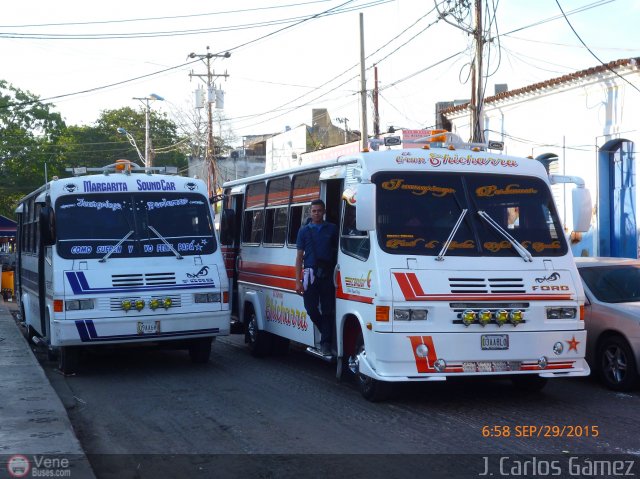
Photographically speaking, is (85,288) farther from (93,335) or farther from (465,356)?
(465,356)

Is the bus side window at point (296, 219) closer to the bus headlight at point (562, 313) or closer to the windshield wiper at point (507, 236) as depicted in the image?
the windshield wiper at point (507, 236)

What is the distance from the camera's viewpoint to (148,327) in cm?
1135

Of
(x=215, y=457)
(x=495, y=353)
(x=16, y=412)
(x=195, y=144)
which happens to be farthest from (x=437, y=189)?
(x=195, y=144)

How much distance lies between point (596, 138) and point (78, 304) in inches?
577

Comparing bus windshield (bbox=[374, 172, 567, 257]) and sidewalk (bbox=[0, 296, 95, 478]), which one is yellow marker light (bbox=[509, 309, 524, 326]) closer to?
bus windshield (bbox=[374, 172, 567, 257])

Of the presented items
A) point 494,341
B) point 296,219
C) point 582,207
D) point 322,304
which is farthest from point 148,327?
point 582,207

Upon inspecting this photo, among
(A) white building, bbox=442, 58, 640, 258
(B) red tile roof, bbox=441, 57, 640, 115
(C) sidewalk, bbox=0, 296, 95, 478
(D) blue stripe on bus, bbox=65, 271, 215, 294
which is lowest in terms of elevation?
(C) sidewalk, bbox=0, 296, 95, 478

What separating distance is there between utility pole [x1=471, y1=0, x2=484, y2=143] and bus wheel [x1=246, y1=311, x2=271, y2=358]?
865 cm

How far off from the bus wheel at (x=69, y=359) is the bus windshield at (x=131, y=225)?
1.28 metres

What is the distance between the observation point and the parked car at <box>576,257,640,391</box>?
9.86 meters

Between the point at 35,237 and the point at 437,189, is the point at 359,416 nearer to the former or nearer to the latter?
the point at 437,189

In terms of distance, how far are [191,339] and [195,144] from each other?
144 ft

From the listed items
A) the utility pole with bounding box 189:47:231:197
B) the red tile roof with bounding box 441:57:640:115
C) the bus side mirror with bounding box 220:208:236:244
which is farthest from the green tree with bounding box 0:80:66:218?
the bus side mirror with bounding box 220:208:236:244

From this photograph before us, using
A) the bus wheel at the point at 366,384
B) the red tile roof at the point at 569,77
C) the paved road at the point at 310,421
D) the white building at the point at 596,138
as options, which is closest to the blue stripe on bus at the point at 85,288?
the paved road at the point at 310,421
